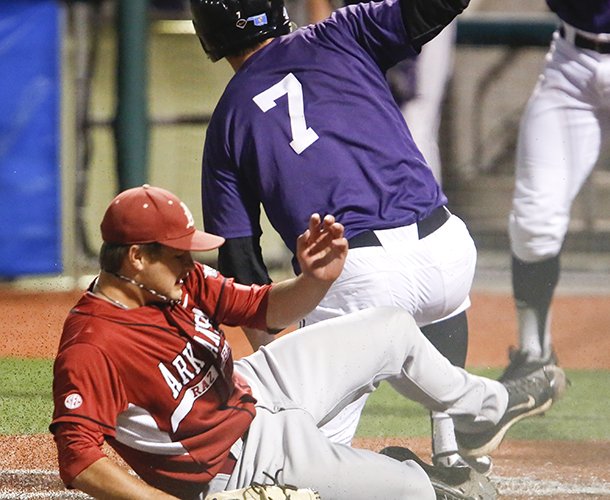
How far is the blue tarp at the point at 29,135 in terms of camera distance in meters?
7.83

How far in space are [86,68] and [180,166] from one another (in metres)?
0.91

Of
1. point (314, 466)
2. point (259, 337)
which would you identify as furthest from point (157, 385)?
point (259, 337)

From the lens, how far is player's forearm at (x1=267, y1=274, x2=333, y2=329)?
3396 millimetres

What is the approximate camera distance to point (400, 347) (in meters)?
3.57

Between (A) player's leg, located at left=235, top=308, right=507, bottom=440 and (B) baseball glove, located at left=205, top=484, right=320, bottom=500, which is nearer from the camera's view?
(B) baseball glove, located at left=205, top=484, right=320, bottom=500

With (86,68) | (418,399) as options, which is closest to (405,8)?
(418,399)

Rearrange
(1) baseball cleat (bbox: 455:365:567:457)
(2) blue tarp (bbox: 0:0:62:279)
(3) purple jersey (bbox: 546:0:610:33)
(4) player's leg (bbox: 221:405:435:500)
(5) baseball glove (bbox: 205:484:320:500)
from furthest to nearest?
(2) blue tarp (bbox: 0:0:62:279) < (3) purple jersey (bbox: 546:0:610:33) < (1) baseball cleat (bbox: 455:365:567:457) < (4) player's leg (bbox: 221:405:435:500) < (5) baseball glove (bbox: 205:484:320:500)

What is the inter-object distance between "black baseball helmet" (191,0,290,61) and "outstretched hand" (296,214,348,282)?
741mm

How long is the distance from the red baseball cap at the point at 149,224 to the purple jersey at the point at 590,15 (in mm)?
2567

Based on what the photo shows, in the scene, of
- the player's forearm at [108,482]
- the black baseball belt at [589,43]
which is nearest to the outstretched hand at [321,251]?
the player's forearm at [108,482]

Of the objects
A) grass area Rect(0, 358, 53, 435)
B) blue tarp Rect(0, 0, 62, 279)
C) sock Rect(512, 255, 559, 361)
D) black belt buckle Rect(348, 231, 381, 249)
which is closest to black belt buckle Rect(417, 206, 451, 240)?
→ black belt buckle Rect(348, 231, 381, 249)

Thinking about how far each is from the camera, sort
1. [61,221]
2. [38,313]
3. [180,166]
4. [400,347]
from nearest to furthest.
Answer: [400,347] < [38,313] < [61,221] < [180,166]

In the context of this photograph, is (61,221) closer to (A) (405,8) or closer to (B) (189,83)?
(B) (189,83)

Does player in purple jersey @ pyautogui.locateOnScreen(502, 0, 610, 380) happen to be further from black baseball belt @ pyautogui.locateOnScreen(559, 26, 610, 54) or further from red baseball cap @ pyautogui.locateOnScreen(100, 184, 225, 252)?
red baseball cap @ pyautogui.locateOnScreen(100, 184, 225, 252)
